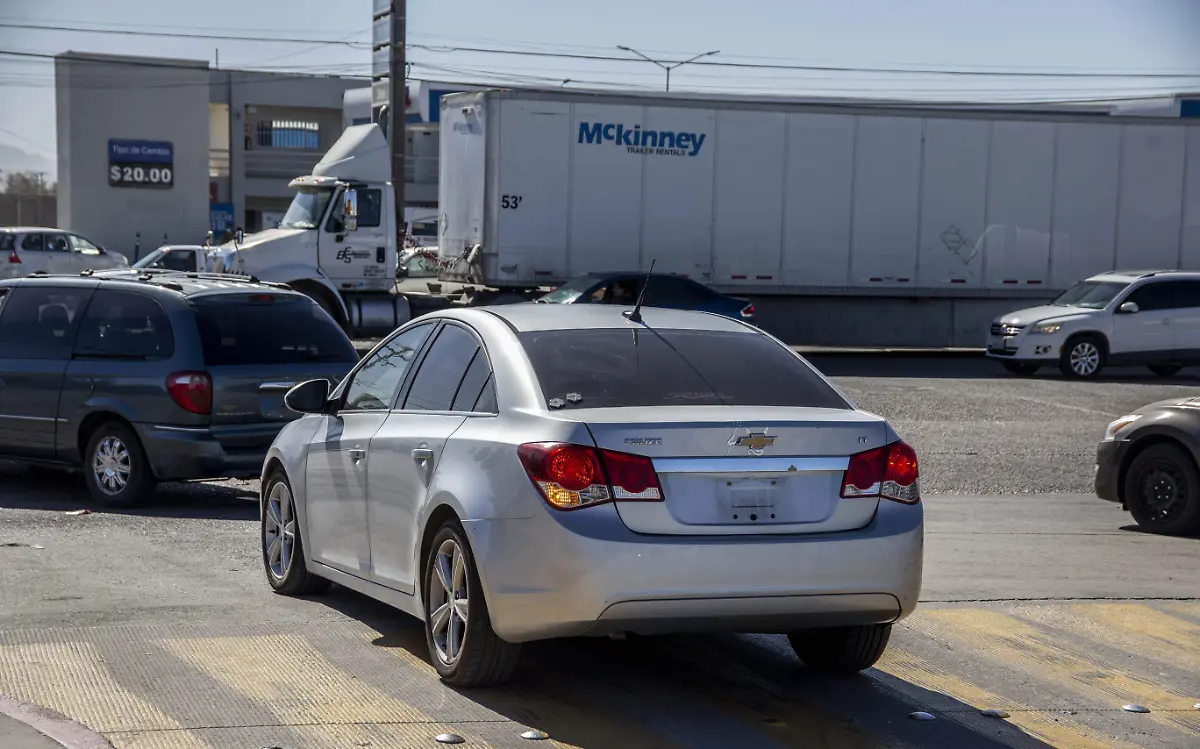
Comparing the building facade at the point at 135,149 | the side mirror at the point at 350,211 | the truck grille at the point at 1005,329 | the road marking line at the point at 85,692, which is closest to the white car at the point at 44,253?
the building facade at the point at 135,149

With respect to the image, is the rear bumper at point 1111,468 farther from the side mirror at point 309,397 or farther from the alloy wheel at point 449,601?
the alloy wheel at point 449,601

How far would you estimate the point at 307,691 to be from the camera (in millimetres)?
5844

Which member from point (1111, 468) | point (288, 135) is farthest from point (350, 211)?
point (288, 135)

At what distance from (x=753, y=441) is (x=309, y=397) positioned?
106 inches

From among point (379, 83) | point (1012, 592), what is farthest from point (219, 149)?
point (1012, 592)

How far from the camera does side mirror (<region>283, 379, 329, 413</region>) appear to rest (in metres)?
7.30

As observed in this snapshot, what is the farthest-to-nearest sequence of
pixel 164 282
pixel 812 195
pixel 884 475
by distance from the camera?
pixel 812 195 < pixel 164 282 < pixel 884 475

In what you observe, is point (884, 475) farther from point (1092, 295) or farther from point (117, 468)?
point (1092, 295)

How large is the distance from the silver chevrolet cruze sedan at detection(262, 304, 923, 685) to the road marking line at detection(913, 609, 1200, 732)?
907 millimetres

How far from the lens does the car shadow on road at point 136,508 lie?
10.9 metres

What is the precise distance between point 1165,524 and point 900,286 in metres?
17.2

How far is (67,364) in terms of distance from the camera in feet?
36.9

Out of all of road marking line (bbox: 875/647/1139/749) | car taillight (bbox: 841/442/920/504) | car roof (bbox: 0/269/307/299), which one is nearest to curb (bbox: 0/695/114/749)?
car taillight (bbox: 841/442/920/504)

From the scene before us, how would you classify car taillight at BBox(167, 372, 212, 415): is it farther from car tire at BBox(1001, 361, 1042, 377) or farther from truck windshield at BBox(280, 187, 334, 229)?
car tire at BBox(1001, 361, 1042, 377)
